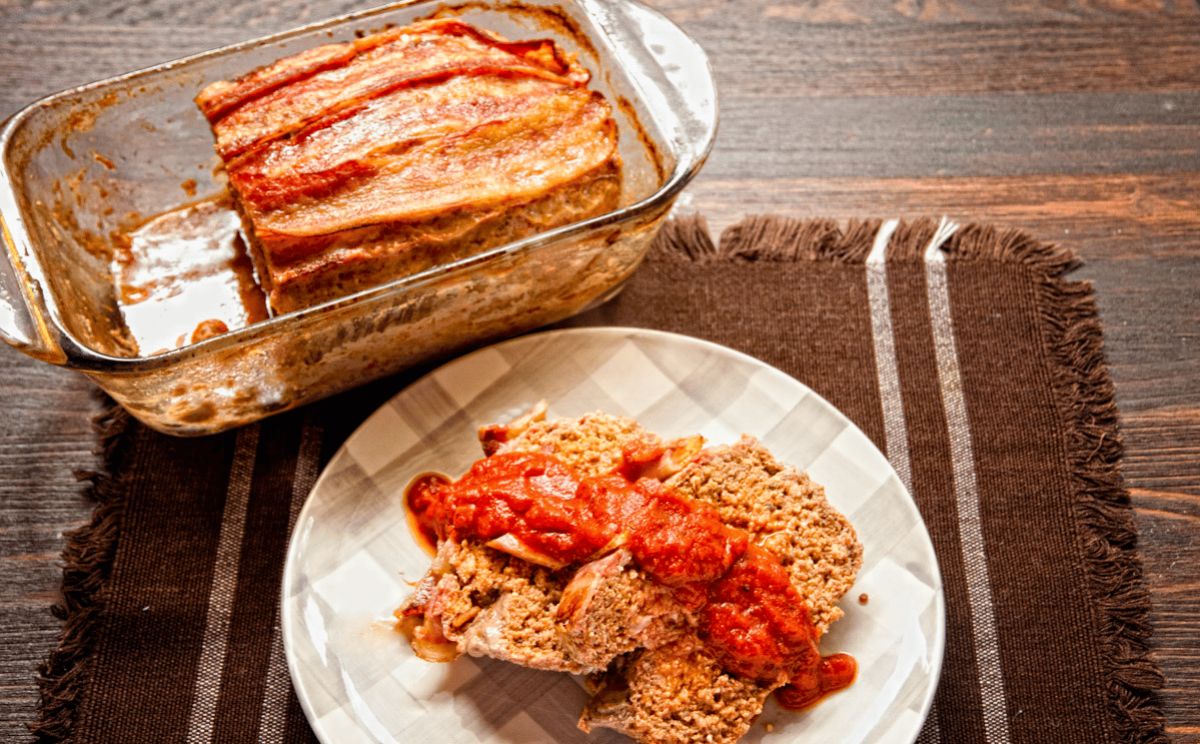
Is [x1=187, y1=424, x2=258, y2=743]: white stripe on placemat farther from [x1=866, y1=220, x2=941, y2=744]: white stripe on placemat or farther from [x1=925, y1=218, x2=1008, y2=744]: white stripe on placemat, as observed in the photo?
[x1=925, y1=218, x2=1008, y2=744]: white stripe on placemat

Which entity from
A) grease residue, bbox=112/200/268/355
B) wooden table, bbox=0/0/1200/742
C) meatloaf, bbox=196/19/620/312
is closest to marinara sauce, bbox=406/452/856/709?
meatloaf, bbox=196/19/620/312

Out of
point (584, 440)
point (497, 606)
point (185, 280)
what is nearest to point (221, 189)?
point (185, 280)

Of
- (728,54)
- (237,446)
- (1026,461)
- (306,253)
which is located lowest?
(1026,461)

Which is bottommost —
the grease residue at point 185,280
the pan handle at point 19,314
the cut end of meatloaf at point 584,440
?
the cut end of meatloaf at point 584,440

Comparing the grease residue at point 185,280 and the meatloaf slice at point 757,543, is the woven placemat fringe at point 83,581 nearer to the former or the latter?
the grease residue at point 185,280

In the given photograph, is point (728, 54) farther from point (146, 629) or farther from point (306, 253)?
point (146, 629)

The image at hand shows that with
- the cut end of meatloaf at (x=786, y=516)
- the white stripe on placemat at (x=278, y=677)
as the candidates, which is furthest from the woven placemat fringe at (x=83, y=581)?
the cut end of meatloaf at (x=786, y=516)

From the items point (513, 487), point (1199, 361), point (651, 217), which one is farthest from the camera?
point (1199, 361)

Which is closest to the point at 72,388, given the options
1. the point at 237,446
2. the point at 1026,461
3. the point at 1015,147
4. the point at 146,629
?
the point at 237,446
